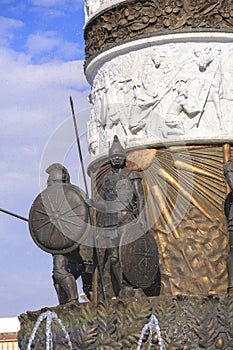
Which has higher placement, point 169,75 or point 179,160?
point 169,75

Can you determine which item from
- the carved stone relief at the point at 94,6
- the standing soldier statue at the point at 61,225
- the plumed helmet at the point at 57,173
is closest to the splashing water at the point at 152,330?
the standing soldier statue at the point at 61,225

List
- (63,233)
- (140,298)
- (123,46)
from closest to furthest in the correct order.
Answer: (140,298)
(63,233)
(123,46)

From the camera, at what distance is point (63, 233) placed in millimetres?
15352

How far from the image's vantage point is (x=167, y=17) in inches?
634

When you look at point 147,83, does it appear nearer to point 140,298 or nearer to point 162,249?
point 162,249

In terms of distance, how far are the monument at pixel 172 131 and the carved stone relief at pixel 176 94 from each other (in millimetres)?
14

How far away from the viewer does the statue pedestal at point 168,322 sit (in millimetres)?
14031

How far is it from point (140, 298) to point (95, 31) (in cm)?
463

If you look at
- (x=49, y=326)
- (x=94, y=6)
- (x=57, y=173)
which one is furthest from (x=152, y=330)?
(x=94, y=6)

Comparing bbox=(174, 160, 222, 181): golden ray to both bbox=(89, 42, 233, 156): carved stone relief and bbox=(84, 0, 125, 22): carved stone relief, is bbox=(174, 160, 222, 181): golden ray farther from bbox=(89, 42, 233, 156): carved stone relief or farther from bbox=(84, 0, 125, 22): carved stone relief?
bbox=(84, 0, 125, 22): carved stone relief

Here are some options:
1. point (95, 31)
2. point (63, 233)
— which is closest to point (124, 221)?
point (63, 233)

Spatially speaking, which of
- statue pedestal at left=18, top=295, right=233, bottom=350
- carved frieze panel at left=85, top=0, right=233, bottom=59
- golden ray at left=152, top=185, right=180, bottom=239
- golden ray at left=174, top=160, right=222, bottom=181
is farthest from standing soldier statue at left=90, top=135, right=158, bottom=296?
carved frieze panel at left=85, top=0, right=233, bottom=59

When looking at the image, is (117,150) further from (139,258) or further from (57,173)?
(139,258)

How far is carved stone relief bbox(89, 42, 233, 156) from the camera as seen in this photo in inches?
626
